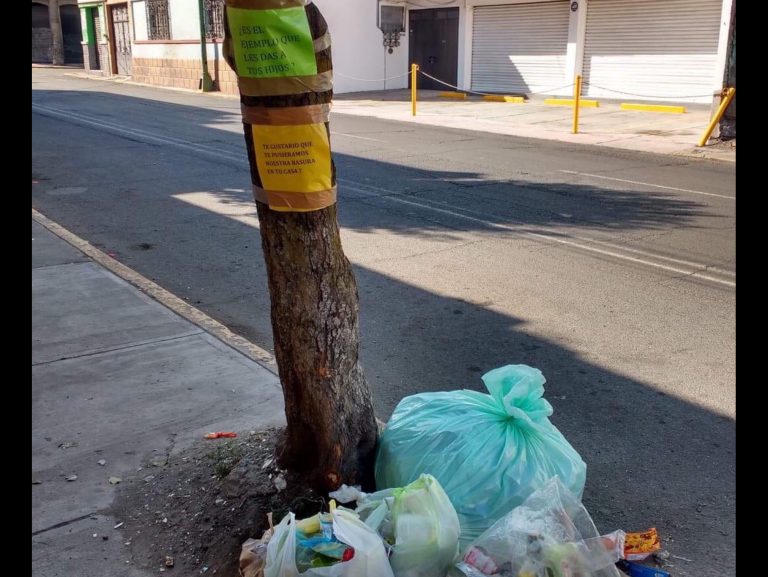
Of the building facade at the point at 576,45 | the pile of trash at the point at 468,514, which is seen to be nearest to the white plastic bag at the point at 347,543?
the pile of trash at the point at 468,514

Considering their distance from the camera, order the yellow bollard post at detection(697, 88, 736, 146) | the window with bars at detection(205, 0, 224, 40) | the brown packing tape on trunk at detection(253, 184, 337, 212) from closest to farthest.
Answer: the brown packing tape on trunk at detection(253, 184, 337, 212) → the yellow bollard post at detection(697, 88, 736, 146) → the window with bars at detection(205, 0, 224, 40)

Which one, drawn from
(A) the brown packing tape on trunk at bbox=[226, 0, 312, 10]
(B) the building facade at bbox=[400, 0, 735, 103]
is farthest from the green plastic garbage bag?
(B) the building facade at bbox=[400, 0, 735, 103]

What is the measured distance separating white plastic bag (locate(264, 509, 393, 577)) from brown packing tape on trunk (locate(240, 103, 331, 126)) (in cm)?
140

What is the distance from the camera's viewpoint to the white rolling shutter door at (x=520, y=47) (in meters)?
23.8

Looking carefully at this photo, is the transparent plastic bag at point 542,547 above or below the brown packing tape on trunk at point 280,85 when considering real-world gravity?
below

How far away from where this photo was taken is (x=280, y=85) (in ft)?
9.11

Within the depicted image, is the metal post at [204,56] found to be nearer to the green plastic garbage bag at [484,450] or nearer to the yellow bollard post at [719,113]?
the yellow bollard post at [719,113]

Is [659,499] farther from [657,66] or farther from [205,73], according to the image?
[205,73]

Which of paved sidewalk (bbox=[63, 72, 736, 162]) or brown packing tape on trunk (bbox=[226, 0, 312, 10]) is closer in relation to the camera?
brown packing tape on trunk (bbox=[226, 0, 312, 10])

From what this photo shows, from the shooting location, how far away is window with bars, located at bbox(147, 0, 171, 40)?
32.7 meters

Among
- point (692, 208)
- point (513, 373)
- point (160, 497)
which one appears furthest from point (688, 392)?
point (692, 208)

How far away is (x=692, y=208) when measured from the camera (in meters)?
9.29

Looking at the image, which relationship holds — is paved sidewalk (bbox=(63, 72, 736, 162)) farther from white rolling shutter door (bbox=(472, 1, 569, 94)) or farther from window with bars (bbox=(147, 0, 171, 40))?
window with bars (bbox=(147, 0, 171, 40))

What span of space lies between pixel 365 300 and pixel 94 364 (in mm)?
2215
